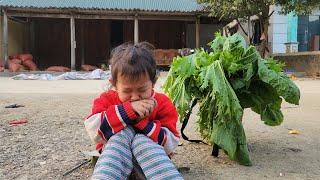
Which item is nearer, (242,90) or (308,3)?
(242,90)

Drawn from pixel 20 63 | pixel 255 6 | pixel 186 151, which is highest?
pixel 255 6

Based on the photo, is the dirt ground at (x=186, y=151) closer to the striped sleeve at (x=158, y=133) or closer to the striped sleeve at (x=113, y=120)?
the striped sleeve at (x=158, y=133)

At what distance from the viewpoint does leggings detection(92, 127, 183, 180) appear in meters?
2.34

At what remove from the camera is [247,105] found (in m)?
3.49

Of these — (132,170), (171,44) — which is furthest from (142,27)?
(132,170)

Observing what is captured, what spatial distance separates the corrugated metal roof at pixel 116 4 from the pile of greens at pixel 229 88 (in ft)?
48.6

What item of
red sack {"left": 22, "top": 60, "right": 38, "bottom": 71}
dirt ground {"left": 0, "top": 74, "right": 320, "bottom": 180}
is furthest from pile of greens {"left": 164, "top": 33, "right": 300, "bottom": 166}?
red sack {"left": 22, "top": 60, "right": 38, "bottom": 71}

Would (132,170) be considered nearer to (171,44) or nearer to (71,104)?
(71,104)

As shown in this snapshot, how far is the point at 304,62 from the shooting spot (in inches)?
665

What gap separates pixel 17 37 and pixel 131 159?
1959 centimetres

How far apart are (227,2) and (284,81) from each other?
13.1 metres

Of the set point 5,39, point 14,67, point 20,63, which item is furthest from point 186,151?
point 20,63

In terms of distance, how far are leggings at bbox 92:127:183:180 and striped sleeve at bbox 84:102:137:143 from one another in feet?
0.14

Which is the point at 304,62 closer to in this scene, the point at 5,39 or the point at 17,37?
the point at 5,39
